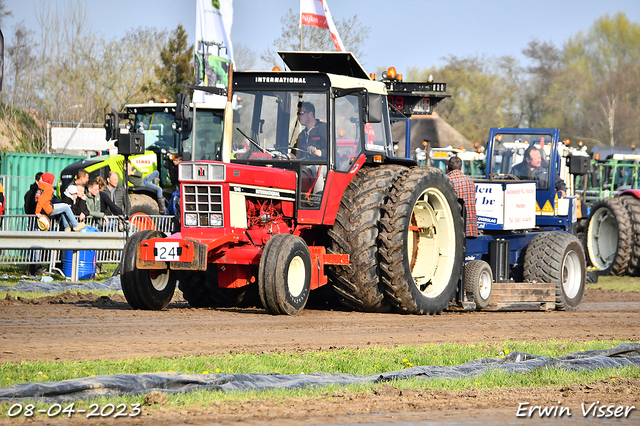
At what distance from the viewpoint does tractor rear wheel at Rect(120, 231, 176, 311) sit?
896cm

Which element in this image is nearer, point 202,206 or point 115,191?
point 202,206

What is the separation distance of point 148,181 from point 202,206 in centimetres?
843

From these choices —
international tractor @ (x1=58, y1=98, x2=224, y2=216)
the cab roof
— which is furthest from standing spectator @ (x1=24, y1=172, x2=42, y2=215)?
the cab roof

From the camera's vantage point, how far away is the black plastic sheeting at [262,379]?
15.6 feet

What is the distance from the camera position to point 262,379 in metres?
5.37

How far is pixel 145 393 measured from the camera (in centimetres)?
491

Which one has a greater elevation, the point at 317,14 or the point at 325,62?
the point at 317,14

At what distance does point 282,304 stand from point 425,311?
231 cm

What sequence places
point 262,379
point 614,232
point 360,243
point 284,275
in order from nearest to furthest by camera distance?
point 262,379 → point 284,275 → point 360,243 → point 614,232

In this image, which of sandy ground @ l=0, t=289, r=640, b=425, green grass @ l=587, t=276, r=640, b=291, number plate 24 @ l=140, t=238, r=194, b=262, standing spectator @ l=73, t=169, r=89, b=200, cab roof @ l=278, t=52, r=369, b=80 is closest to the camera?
sandy ground @ l=0, t=289, r=640, b=425

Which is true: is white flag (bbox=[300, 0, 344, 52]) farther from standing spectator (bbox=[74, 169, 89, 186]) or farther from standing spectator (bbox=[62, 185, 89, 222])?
standing spectator (bbox=[62, 185, 89, 222])

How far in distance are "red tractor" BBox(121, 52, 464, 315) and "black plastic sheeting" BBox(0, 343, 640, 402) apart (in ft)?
9.81

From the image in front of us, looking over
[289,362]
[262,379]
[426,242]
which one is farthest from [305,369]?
[426,242]

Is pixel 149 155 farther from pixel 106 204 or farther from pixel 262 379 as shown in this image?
pixel 262 379
